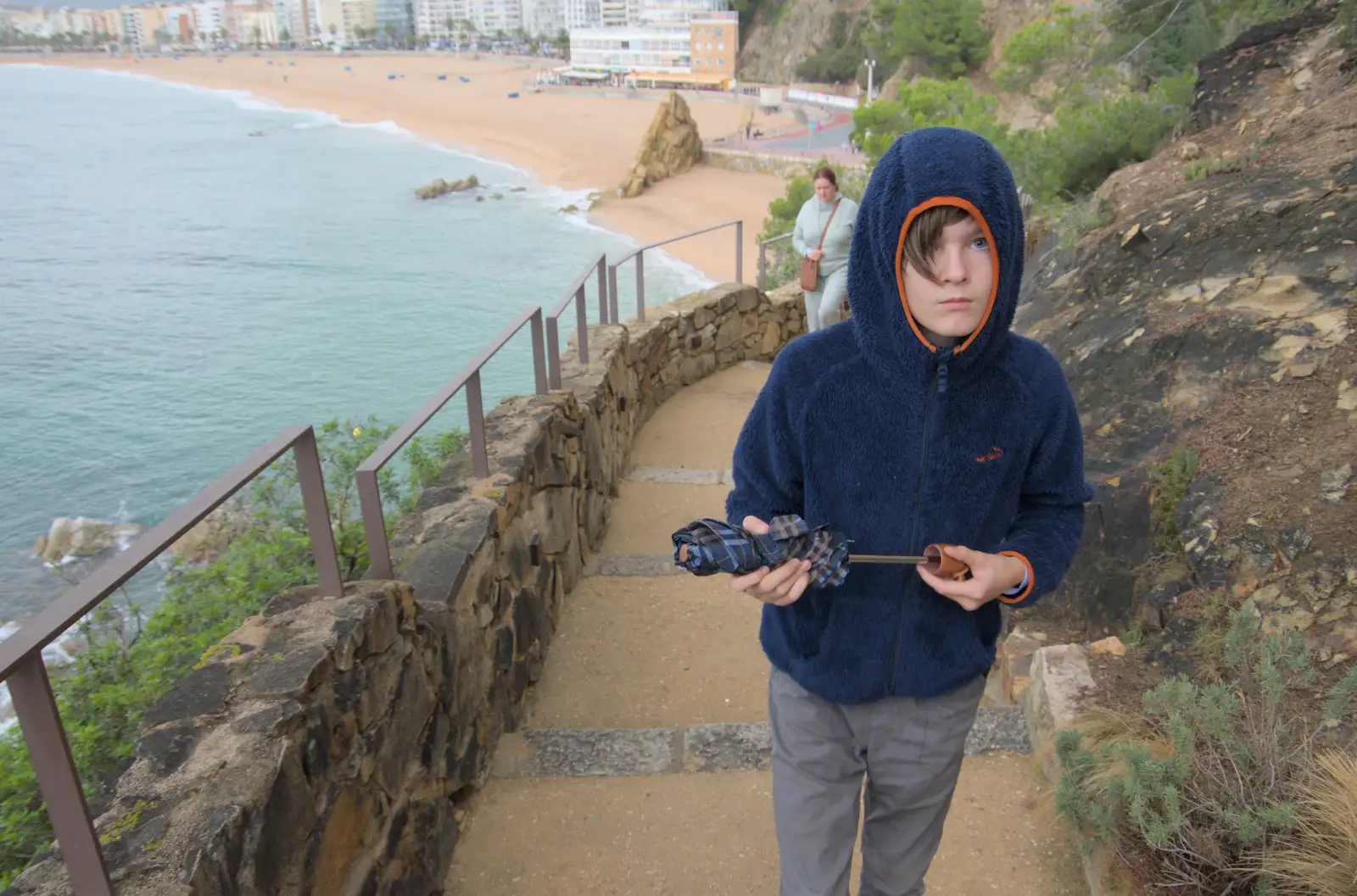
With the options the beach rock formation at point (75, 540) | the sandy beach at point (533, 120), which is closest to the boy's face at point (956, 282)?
the beach rock formation at point (75, 540)

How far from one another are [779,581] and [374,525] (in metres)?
1.42

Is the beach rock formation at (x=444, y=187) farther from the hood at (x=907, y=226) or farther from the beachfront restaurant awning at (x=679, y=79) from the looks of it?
the hood at (x=907, y=226)

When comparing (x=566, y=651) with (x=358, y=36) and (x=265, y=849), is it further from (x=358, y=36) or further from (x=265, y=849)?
(x=358, y=36)

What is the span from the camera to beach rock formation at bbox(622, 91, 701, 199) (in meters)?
33.6

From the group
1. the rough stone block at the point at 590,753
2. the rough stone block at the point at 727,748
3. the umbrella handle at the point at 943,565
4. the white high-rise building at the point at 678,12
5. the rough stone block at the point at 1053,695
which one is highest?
the white high-rise building at the point at 678,12

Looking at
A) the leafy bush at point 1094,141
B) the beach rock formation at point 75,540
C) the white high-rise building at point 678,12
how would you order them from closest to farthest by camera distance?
the leafy bush at point 1094,141, the beach rock formation at point 75,540, the white high-rise building at point 678,12

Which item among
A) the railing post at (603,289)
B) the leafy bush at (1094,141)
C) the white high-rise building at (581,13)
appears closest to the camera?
the railing post at (603,289)

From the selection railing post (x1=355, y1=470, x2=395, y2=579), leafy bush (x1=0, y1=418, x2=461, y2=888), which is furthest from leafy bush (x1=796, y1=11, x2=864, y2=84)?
railing post (x1=355, y1=470, x2=395, y2=579)

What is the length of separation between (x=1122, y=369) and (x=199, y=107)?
79573 millimetres

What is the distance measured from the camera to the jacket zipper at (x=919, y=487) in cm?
142

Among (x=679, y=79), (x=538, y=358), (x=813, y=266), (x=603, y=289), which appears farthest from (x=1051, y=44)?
(x=679, y=79)

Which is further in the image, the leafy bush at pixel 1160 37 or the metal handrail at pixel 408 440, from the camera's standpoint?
the leafy bush at pixel 1160 37

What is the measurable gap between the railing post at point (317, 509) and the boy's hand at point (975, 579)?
4.18 feet

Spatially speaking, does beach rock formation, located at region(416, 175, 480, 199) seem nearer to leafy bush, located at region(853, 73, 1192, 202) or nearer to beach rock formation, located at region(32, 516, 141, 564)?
beach rock formation, located at region(32, 516, 141, 564)
